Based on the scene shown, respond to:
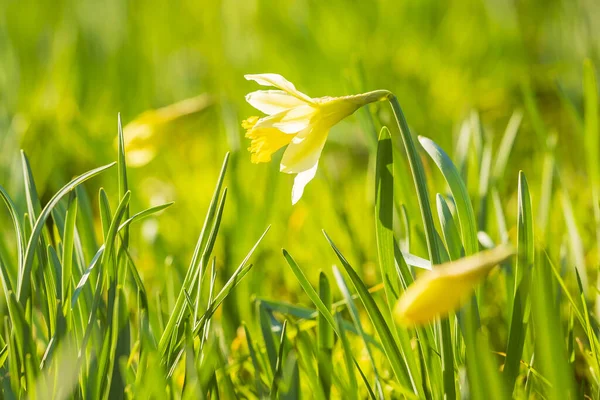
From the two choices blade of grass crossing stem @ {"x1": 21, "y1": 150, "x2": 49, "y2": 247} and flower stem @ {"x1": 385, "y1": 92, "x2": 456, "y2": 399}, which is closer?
flower stem @ {"x1": 385, "y1": 92, "x2": 456, "y2": 399}

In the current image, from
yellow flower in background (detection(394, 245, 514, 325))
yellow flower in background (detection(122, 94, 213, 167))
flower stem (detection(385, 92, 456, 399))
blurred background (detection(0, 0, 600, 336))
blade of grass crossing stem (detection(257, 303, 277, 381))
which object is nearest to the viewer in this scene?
yellow flower in background (detection(394, 245, 514, 325))

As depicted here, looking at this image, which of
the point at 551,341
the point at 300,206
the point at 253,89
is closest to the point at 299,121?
the point at 551,341

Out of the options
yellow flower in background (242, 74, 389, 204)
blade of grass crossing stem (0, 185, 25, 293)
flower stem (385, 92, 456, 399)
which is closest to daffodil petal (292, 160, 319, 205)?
yellow flower in background (242, 74, 389, 204)

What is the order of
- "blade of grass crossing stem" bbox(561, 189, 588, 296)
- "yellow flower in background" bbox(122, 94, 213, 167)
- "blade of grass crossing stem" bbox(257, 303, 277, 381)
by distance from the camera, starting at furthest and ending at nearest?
"yellow flower in background" bbox(122, 94, 213, 167)
"blade of grass crossing stem" bbox(561, 189, 588, 296)
"blade of grass crossing stem" bbox(257, 303, 277, 381)

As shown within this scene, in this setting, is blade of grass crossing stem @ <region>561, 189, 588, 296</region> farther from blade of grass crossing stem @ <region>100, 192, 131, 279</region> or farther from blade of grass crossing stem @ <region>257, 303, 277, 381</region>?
blade of grass crossing stem @ <region>100, 192, 131, 279</region>

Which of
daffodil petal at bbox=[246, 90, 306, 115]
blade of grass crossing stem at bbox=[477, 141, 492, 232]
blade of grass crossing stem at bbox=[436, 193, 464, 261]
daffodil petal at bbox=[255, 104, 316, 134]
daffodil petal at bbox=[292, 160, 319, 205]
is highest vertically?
daffodil petal at bbox=[246, 90, 306, 115]

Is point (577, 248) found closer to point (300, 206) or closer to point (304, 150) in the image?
point (304, 150)

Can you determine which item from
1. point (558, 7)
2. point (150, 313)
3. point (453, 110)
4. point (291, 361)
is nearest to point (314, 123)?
point (291, 361)
